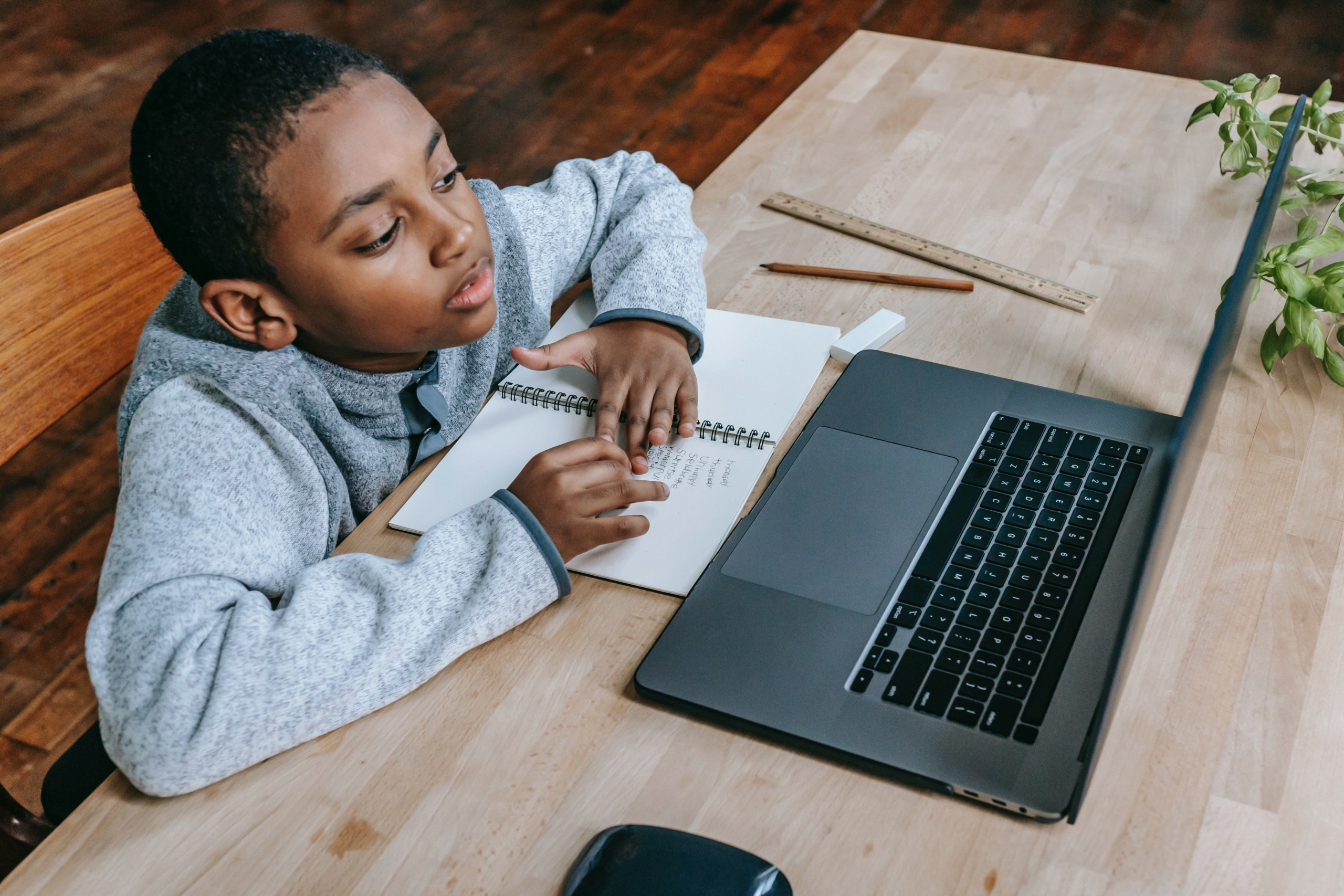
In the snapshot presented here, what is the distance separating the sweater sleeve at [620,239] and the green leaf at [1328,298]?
457 millimetres

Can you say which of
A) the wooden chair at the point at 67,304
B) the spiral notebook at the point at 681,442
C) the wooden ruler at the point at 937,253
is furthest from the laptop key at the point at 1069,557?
the wooden chair at the point at 67,304

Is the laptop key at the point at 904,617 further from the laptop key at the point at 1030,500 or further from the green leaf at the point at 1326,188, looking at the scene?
the green leaf at the point at 1326,188

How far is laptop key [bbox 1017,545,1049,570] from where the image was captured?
653 millimetres

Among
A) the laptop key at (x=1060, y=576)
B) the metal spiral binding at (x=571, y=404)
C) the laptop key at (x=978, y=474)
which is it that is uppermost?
the laptop key at (x=1060, y=576)

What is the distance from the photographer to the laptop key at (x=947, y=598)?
63 cm

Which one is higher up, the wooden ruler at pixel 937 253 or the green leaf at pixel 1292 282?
the green leaf at pixel 1292 282

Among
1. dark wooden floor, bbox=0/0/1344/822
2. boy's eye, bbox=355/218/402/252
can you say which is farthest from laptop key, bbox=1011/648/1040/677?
dark wooden floor, bbox=0/0/1344/822

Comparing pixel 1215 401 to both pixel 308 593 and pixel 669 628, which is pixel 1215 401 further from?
pixel 308 593

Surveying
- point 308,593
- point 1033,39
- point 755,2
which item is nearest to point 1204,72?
point 1033,39

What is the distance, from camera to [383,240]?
29.3 inches

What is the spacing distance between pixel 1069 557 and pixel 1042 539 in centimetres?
2

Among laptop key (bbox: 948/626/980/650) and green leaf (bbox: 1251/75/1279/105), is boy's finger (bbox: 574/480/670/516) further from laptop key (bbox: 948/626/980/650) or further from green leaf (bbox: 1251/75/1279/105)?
green leaf (bbox: 1251/75/1279/105)

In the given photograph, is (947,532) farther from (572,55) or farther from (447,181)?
(572,55)

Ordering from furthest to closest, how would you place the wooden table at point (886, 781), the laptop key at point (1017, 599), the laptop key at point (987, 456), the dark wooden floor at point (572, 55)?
1. the dark wooden floor at point (572, 55)
2. the laptop key at point (987, 456)
3. the laptop key at point (1017, 599)
4. the wooden table at point (886, 781)
